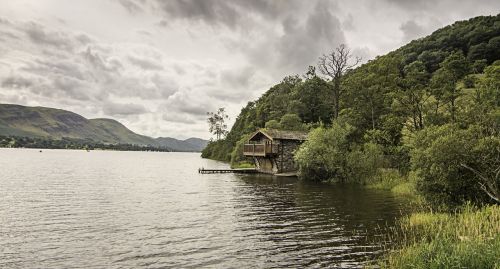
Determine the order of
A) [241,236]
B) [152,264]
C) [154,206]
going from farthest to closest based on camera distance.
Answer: [154,206], [241,236], [152,264]

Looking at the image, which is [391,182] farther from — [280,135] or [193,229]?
[193,229]

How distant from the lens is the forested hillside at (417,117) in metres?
22.3

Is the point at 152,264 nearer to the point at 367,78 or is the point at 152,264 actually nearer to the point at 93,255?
the point at 93,255

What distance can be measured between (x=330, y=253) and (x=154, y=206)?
721 inches

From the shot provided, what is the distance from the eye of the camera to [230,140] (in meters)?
139

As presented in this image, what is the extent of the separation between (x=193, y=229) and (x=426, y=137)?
17.1 metres

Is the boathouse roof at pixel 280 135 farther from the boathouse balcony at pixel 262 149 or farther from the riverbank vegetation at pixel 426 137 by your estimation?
the riverbank vegetation at pixel 426 137

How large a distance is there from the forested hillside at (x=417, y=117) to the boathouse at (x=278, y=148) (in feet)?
18.9

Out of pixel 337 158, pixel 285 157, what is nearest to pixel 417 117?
pixel 337 158

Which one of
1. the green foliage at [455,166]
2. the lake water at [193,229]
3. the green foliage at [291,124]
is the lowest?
the lake water at [193,229]

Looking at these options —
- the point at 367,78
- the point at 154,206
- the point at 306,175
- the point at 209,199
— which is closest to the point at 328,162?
the point at 306,175

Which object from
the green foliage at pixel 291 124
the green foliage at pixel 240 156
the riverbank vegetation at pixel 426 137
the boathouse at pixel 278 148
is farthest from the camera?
the green foliage at pixel 240 156

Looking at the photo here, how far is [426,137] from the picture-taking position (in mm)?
25281

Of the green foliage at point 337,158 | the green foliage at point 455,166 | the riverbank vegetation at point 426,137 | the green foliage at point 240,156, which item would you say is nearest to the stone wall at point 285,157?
the riverbank vegetation at point 426,137
